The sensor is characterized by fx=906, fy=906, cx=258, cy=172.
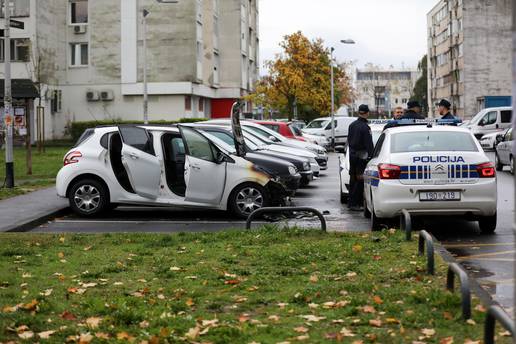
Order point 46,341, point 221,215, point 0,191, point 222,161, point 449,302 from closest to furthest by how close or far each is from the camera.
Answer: point 46,341 → point 449,302 → point 222,161 → point 221,215 → point 0,191

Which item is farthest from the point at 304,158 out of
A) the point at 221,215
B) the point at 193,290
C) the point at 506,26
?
the point at 506,26

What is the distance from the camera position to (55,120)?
5700 cm

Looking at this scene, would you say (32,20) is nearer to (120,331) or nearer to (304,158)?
(304,158)

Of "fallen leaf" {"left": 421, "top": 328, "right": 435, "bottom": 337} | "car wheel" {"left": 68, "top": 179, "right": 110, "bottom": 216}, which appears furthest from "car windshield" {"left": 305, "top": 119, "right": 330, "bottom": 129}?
"fallen leaf" {"left": 421, "top": 328, "right": 435, "bottom": 337}

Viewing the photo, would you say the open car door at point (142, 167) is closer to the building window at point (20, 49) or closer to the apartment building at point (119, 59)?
the building window at point (20, 49)

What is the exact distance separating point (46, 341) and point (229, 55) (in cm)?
6735

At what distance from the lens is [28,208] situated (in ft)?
55.7

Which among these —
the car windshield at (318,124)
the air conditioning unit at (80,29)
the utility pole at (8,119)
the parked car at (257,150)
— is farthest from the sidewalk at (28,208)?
the air conditioning unit at (80,29)

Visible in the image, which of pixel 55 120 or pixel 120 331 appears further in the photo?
pixel 55 120

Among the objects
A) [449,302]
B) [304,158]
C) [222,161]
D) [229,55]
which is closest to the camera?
[449,302]

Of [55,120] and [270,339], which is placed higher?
[55,120]

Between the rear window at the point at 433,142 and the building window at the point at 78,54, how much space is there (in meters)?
48.2

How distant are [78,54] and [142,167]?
148 feet

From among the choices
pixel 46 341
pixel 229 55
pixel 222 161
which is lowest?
pixel 46 341
